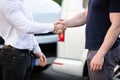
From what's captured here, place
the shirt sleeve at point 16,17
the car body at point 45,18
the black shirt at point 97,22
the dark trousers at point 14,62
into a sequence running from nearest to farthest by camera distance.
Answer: the black shirt at point 97,22 → the shirt sleeve at point 16,17 → the dark trousers at point 14,62 → the car body at point 45,18

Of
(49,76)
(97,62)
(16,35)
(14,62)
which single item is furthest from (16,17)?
(49,76)

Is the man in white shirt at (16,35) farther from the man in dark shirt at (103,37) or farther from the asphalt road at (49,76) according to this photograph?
the asphalt road at (49,76)

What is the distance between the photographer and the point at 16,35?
3.37 m

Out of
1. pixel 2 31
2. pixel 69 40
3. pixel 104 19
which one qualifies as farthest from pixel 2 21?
pixel 69 40

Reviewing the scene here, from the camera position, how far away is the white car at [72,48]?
18.2 feet

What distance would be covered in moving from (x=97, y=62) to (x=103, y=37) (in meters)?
0.21

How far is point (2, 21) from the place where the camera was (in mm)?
→ 3363

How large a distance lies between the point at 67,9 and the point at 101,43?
2759mm

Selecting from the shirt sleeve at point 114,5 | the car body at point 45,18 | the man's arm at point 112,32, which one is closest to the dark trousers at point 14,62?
the man's arm at point 112,32

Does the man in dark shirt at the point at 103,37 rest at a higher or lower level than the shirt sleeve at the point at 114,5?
lower

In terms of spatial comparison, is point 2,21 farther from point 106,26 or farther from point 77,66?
point 77,66

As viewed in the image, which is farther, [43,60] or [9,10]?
[43,60]

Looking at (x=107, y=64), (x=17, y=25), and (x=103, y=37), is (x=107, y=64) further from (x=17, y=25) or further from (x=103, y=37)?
(x=17, y=25)

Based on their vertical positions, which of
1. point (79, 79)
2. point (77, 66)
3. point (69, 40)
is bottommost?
point (79, 79)
